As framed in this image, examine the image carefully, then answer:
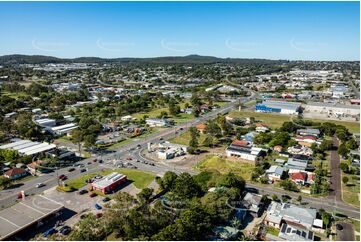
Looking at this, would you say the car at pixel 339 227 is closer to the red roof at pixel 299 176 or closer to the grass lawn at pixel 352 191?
the grass lawn at pixel 352 191

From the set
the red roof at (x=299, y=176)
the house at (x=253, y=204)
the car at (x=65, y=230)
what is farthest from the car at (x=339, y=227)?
the car at (x=65, y=230)

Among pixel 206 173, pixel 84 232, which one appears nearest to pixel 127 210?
pixel 84 232

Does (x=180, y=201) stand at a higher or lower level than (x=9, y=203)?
higher

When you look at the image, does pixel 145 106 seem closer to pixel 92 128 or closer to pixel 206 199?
pixel 92 128

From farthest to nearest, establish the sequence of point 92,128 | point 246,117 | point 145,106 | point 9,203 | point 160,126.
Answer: point 145,106, point 246,117, point 160,126, point 92,128, point 9,203

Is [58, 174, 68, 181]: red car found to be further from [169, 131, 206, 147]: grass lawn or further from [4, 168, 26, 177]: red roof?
[169, 131, 206, 147]: grass lawn

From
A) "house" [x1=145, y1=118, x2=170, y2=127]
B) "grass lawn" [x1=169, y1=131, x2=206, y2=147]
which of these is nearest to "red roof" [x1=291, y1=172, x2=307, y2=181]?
"grass lawn" [x1=169, y1=131, x2=206, y2=147]

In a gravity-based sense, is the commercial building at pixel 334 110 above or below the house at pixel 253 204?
above
